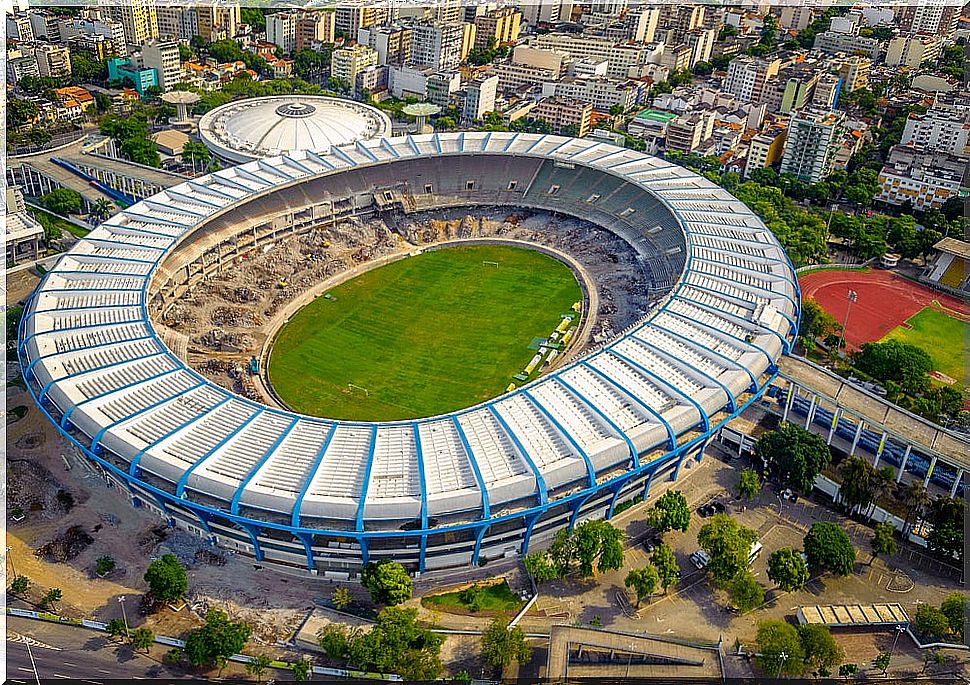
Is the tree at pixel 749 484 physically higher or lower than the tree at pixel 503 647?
higher

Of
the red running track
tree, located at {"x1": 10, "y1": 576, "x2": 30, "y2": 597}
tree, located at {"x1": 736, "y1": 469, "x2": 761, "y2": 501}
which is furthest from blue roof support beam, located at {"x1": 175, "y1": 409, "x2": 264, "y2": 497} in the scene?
the red running track

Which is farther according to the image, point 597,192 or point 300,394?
point 597,192

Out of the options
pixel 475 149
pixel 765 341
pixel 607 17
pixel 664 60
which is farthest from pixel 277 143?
pixel 607 17

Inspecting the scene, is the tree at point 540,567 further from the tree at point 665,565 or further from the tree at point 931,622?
the tree at point 931,622

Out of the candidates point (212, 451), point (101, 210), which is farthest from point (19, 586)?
point (101, 210)

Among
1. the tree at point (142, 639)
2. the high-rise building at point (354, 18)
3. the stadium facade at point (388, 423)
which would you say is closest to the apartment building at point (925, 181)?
the stadium facade at point (388, 423)

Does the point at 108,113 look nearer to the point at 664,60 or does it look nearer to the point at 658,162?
the point at 658,162

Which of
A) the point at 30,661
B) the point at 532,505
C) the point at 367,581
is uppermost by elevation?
the point at 532,505
